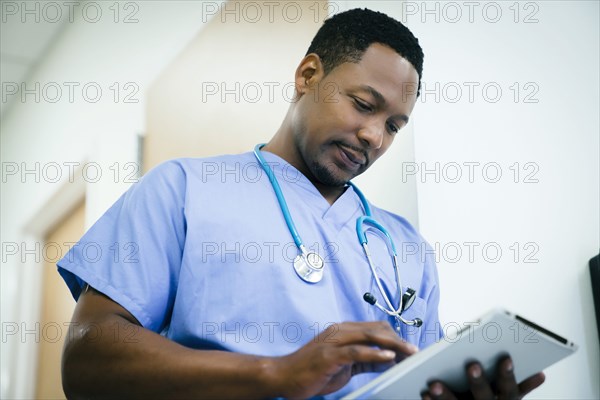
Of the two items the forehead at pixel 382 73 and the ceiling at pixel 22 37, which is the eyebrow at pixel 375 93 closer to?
the forehead at pixel 382 73

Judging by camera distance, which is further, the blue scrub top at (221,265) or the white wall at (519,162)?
the white wall at (519,162)

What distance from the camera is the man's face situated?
39.3 inches

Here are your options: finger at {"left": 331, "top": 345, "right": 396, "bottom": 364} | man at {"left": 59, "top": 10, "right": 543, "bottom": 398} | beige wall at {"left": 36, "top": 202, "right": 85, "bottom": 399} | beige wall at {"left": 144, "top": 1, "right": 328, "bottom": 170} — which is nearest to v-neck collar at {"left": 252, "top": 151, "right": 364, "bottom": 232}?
man at {"left": 59, "top": 10, "right": 543, "bottom": 398}

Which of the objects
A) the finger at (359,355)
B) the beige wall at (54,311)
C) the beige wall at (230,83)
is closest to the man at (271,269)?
the finger at (359,355)

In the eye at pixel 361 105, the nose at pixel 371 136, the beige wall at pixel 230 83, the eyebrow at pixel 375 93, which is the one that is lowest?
the nose at pixel 371 136

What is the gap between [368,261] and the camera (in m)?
0.97

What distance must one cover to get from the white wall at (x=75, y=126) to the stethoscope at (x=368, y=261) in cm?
105

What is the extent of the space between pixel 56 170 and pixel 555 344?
2043 mm

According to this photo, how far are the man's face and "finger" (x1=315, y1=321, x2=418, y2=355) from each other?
40 cm

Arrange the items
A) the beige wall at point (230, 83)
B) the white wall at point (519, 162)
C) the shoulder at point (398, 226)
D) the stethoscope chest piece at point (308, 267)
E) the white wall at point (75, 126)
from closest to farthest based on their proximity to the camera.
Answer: the stethoscope chest piece at point (308, 267) → the shoulder at point (398, 226) → the white wall at point (519, 162) → the beige wall at point (230, 83) → the white wall at point (75, 126)

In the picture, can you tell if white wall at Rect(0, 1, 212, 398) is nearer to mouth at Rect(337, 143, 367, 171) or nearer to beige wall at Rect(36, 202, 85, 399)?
beige wall at Rect(36, 202, 85, 399)

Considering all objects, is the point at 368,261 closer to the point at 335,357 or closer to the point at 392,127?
the point at 392,127

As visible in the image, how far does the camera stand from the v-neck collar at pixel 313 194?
1.01 metres

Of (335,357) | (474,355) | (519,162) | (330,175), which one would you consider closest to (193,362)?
(335,357)
